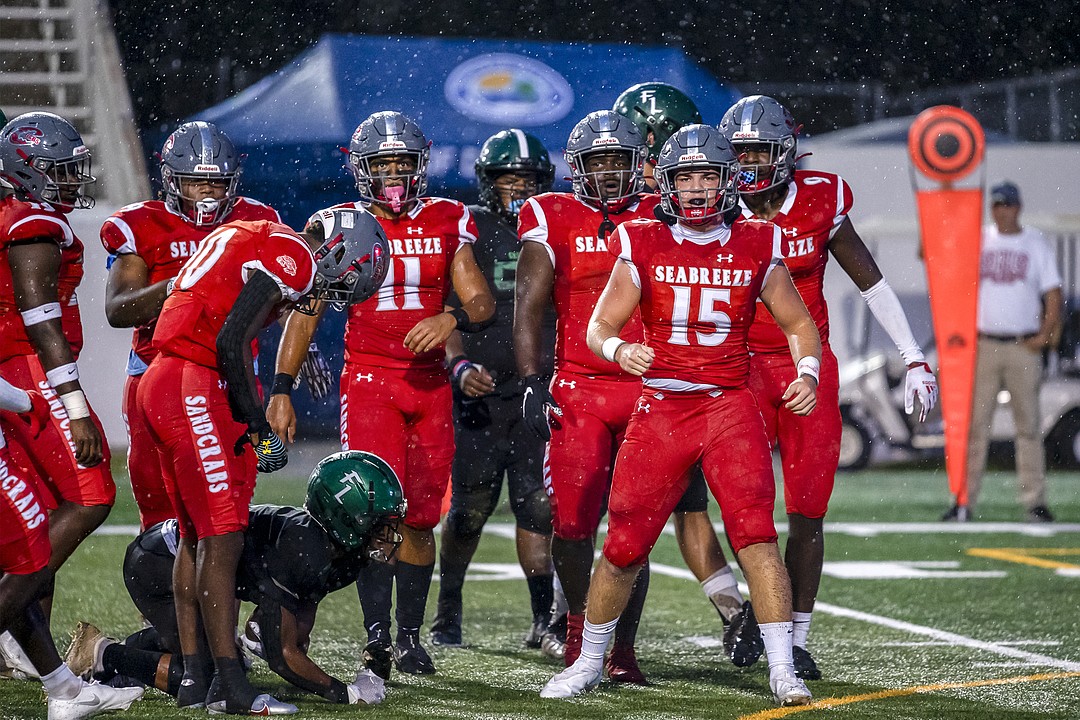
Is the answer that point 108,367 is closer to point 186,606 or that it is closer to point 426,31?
point 186,606

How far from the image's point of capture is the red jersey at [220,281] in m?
4.55

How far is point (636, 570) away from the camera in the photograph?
4.84 m

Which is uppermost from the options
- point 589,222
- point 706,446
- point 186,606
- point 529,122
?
point 529,122

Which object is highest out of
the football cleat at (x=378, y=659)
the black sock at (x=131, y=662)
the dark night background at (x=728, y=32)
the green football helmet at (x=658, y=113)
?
the dark night background at (x=728, y=32)

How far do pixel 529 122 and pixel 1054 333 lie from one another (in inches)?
229

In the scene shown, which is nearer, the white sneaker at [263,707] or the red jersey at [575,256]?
the white sneaker at [263,707]

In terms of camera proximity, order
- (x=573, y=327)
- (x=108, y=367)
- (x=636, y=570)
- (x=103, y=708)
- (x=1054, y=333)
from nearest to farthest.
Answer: (x=103, y=708)
(x=636, y=570)
(x=573, y=327)
(x=1054, y=333)
(x=108, y=367)

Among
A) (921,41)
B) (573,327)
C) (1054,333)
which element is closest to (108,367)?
(1054,333)

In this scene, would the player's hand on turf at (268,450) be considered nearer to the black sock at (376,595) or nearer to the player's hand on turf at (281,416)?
the player's hand on turf at (281,416)

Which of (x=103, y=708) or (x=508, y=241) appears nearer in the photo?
(x=103, y=708)

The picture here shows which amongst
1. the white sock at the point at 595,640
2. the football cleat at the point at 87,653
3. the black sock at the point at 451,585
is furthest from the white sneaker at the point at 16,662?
the white sock at the point at 595,640

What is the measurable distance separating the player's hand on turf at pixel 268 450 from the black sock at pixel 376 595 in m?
0.62

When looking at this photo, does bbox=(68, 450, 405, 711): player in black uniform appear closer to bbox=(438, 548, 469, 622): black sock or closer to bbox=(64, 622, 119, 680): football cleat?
bbox=(64, 622, 119, 680): football cleat

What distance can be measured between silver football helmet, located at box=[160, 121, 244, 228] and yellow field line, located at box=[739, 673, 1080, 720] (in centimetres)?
246
